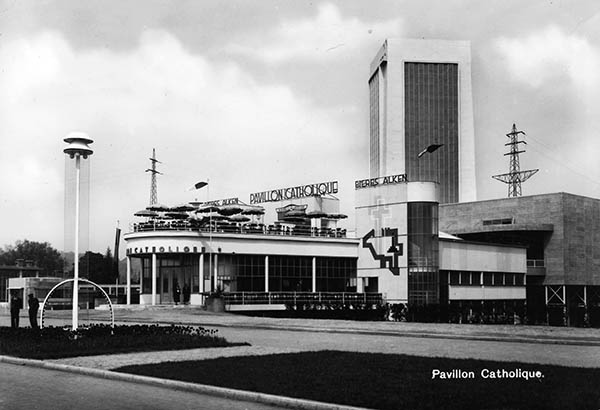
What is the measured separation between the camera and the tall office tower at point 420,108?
12188 cm

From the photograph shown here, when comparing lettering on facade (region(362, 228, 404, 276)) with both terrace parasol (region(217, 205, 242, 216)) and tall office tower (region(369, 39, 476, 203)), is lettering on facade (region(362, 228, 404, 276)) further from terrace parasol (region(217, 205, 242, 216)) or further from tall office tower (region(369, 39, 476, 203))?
tall office tower (region(369, 39, 476, 203))

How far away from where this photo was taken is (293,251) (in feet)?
199

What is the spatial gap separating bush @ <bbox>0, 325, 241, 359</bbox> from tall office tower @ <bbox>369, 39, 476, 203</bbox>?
328ft

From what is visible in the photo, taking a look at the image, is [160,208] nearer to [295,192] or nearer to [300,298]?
[300,298]

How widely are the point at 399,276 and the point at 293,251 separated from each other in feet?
29.3

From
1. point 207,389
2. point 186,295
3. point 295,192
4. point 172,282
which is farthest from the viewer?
point 295,192

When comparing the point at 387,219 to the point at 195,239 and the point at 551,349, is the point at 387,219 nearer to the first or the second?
the point at 195,239

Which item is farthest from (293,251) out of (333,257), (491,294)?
(491,294)

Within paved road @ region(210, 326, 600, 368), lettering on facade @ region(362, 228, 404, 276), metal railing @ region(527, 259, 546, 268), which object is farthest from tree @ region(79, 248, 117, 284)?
paved road @ region(210, 326, 600, 368)

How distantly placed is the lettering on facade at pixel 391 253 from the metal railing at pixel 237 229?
4367 mm

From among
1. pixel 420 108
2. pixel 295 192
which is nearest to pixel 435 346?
pixel 295 192

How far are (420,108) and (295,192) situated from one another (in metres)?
63.3

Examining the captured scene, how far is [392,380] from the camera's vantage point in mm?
12969

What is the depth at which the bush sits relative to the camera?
62.2 feet
